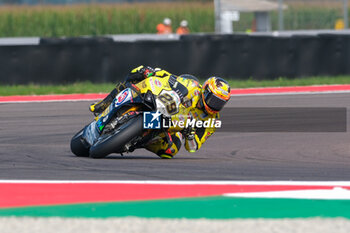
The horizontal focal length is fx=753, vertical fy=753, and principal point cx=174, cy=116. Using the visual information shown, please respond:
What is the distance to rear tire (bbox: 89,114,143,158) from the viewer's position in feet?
27.0

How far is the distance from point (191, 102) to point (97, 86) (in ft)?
30.6

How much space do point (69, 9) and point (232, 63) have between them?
507 inches

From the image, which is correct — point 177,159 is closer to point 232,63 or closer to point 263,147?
point 263,147

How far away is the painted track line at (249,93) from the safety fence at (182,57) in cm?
77

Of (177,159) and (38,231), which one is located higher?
(38,231)

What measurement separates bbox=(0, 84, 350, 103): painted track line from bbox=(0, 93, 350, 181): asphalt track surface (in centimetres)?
195

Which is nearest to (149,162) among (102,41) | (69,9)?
(102,41)

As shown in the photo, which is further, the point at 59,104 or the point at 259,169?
the point at 59,104

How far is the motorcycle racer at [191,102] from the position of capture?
8.34 m

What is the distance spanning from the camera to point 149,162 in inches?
344

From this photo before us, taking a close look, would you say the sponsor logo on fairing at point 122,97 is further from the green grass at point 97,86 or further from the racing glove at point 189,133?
the green grass at point 97,86

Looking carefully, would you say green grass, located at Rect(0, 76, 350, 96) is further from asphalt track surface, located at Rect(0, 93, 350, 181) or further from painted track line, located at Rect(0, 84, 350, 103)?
asphalt track surface, located at Rect(0, 93, 350, 181)

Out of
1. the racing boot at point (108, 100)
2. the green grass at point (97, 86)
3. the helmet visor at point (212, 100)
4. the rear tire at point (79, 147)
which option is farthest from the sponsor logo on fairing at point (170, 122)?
the green grass at point (97, 86)

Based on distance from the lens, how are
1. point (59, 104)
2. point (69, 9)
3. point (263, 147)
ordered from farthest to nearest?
point (69, 9)
point (59, 104)
point (263, 147)
